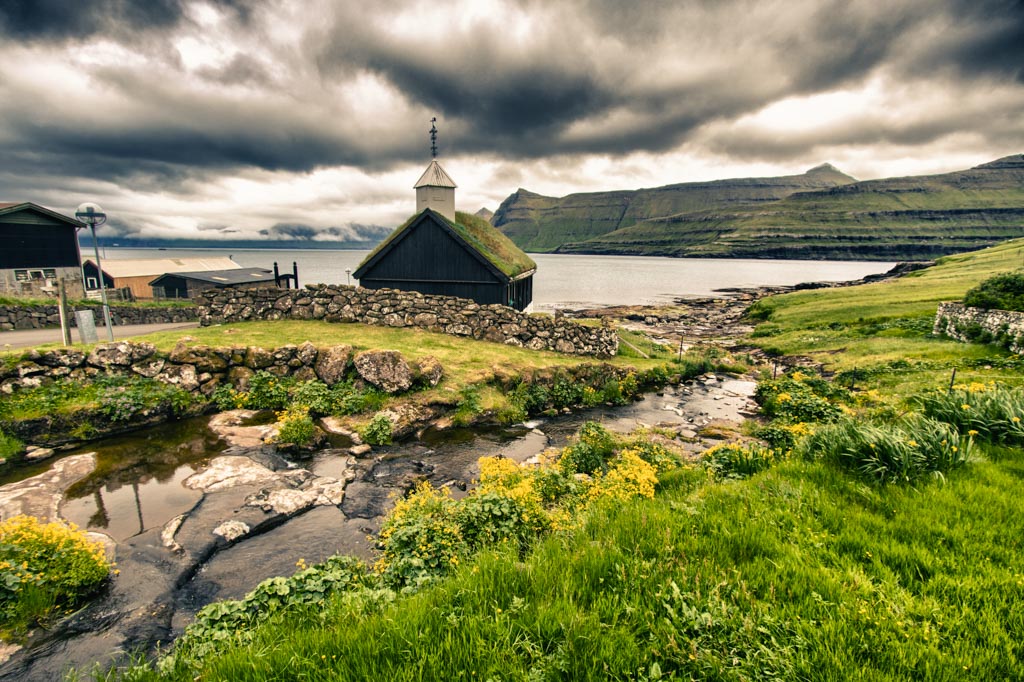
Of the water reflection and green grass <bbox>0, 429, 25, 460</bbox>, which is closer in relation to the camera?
the water reflection

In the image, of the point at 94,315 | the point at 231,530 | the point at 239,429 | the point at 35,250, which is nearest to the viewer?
the point at 231,530

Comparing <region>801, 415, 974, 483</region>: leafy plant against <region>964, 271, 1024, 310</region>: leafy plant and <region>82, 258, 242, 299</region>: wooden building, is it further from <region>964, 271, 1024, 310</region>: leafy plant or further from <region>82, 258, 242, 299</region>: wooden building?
<region>82, 258, 242, 299</region>: wooden building

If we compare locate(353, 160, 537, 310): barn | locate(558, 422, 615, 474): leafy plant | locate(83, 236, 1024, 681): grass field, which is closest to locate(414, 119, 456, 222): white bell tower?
locate(353, 160, 537, 310): barn

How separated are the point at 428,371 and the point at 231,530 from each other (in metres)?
8.56

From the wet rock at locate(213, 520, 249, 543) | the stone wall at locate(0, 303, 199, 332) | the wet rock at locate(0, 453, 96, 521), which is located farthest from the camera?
the stone wall at locate(0, 303, 199, 332)

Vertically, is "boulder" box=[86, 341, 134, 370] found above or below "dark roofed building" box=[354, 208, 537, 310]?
below

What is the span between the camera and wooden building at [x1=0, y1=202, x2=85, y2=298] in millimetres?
34688

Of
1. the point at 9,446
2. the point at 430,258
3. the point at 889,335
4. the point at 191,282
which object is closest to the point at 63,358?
the point at 9,446

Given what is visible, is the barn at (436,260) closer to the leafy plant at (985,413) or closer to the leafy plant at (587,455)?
the leafy plant at (587,455)

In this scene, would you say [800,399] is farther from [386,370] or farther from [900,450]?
[386,370]

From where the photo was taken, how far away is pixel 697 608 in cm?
350

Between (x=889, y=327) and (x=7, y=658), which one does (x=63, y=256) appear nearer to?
(x=7, y=658)

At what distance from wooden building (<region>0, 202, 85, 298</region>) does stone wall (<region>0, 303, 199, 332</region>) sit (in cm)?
635

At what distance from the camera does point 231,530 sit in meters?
8.71
